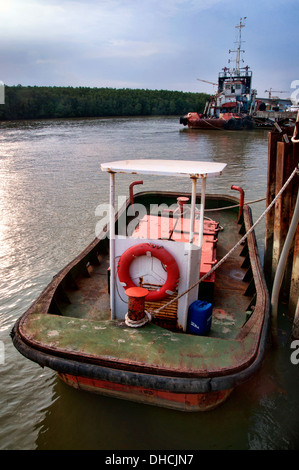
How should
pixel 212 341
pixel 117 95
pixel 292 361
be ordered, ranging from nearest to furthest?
pixel 212 341, pixel 292 361, pixel 117 95

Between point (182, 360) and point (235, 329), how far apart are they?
1.62 m

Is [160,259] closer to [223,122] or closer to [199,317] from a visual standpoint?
[199,317]

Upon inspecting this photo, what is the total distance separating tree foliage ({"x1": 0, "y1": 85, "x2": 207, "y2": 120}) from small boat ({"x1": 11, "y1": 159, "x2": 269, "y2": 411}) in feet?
188

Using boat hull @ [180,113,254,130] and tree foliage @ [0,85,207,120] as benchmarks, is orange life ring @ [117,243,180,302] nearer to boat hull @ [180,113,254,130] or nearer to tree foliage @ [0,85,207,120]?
boat hull @ [180,113,254,130]

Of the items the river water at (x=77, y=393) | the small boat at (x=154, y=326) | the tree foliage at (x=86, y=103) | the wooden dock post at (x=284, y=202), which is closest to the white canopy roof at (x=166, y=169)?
the small boat at (x=154, y=326)

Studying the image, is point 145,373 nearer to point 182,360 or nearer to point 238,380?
point 182,360

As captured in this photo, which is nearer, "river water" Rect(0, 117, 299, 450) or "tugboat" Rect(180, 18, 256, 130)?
"river water" Rect(0, 117, 299, 450)

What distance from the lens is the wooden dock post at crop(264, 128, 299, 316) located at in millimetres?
5848

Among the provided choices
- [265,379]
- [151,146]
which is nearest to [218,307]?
[265,379]

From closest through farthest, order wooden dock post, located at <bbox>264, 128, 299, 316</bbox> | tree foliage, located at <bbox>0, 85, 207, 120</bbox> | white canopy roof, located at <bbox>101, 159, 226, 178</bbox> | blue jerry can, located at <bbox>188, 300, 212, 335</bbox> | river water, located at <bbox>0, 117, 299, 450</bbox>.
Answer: white canopy roof, located at <bbox>101, 159, 226, 178</bbox> < river water, located at <bbox>0, 117, 299, 450</bbox> < blue jerry can, located at <bbox>188, 300, 212, 335</bbox> < wooden dock post, located at <bbox>264, 128, 299, 316</bbox> < tree foliage, located at <bbox>0, 85, 207, 120</bbox>

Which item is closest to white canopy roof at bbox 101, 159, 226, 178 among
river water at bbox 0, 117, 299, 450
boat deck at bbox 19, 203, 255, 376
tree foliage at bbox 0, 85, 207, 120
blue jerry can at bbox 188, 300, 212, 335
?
blue jerry can at bbox 188, 300, 212, 335

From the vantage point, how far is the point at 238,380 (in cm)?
350

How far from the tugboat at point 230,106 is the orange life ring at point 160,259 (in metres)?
42.1

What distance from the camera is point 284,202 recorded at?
6.08 metres
